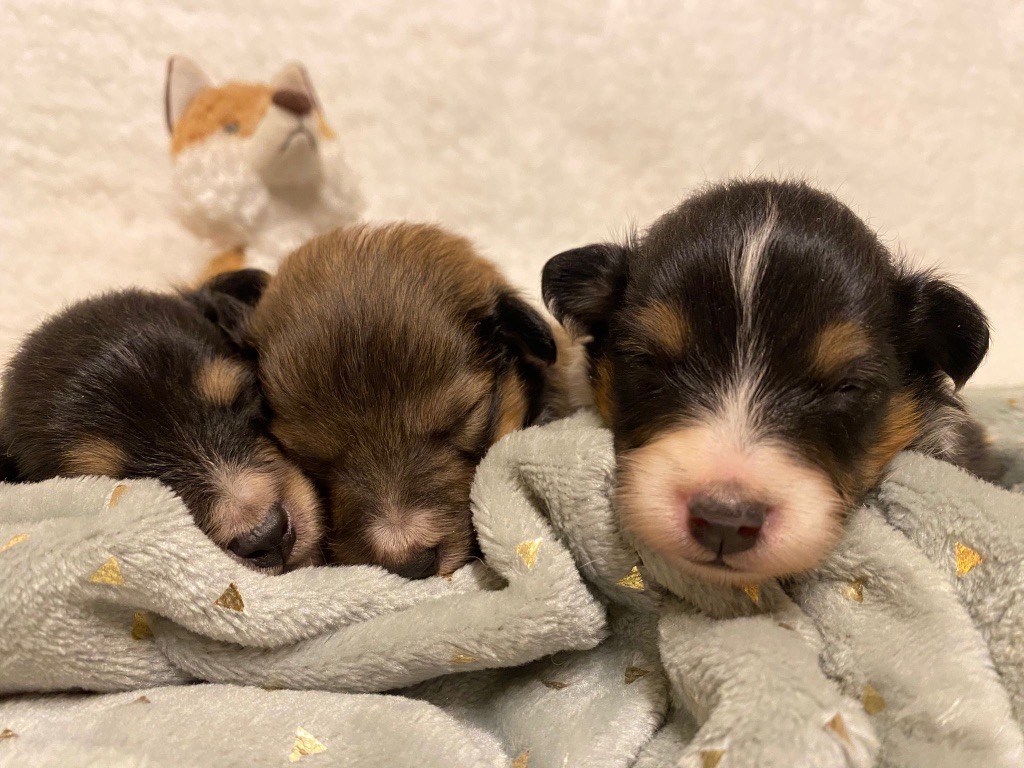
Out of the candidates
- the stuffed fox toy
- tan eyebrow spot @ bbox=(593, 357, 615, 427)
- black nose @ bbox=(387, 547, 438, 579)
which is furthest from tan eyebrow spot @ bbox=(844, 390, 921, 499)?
the stuffed fox toy

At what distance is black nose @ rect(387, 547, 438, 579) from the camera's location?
5.97 feet

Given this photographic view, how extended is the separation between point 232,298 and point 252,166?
94cm

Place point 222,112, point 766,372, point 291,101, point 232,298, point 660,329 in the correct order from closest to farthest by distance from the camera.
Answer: point 766,372 < point 660,329 < point 232,298 < point 291,101 < point 222,112

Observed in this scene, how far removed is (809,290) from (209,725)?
4.59 feet

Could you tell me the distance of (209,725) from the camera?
156 centimetres

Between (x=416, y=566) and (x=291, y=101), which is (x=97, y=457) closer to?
(x=416, y=566)

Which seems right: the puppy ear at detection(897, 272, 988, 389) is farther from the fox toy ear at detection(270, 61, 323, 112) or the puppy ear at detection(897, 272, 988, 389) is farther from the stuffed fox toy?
the fox toy ear at detection(270, 61, 323, 112)

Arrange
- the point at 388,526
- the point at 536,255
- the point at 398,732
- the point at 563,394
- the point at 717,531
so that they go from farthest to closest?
the point at 536,255
the point at 563,394
the point at 388,526
the point at 398,732
the point at 717,531

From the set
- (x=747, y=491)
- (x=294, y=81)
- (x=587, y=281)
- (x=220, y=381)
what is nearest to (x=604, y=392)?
(x=587, y=281)

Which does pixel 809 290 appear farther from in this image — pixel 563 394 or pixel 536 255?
pixel 536 255

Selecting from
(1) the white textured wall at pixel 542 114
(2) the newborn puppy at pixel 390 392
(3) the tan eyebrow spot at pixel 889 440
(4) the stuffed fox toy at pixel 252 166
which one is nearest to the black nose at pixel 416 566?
(2) the newborn puppy at pixel 390 392

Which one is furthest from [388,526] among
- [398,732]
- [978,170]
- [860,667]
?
[978,170]

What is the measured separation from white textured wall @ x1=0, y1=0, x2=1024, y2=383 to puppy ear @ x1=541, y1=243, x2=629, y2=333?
1715 millimetres

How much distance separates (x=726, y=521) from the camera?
4.64 feet
